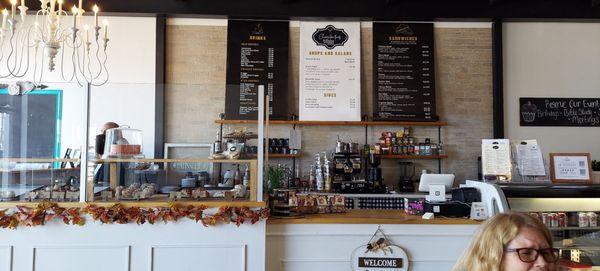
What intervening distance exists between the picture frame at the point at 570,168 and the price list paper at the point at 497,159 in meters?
0.35

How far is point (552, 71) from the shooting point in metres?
5.68

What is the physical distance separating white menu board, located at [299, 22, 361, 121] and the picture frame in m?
2.71

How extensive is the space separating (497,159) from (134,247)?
2.68 m

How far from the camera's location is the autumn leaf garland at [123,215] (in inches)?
104

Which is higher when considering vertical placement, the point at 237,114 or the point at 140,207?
the point at 237,114

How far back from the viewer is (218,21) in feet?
18.5

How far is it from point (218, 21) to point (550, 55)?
4615mm

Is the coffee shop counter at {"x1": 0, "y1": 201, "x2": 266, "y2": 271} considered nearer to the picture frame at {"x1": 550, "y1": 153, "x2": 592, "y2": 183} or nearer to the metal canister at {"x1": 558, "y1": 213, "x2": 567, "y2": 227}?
the metal canister at {"x1": 558, "y1": 213, "x2": 567, "y2": 227}

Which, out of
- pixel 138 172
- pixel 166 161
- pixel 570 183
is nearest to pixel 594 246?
pixel 570 183

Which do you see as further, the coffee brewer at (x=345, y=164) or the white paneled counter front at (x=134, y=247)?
the coffee brewer at (x=345, y=164)

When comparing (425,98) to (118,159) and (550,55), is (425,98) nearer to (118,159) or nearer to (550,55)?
(550,55)

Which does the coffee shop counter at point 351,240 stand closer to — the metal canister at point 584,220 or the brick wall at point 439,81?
the metal canister at point 584,220

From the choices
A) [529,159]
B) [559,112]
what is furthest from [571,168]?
[559,112]

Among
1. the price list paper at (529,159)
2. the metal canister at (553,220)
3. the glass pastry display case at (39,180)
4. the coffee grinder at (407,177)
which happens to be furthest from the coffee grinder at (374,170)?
the glass pastry display case at (39,180)
